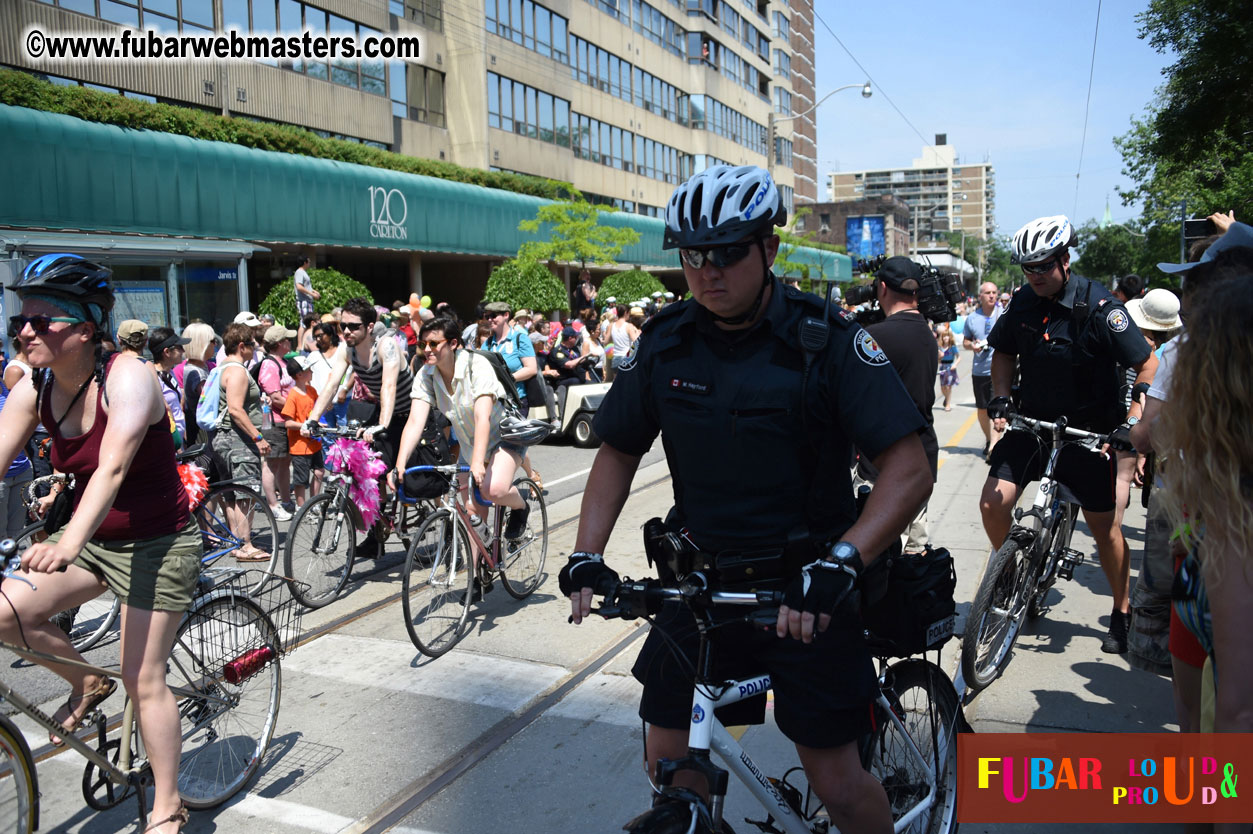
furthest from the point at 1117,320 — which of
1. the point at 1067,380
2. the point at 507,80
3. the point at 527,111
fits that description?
the point at 527,111

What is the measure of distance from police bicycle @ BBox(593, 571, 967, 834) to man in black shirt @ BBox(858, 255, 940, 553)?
2.37 meters

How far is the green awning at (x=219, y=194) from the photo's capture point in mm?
17828

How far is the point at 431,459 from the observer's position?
644 centimetres

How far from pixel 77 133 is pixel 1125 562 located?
19802mm

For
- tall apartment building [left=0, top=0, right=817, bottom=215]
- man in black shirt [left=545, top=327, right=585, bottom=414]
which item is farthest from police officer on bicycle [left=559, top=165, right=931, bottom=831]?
tall apartment building [left=0, top=0, right=817, bottom=215]

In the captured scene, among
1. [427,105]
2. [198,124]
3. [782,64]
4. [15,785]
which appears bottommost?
[15,785]

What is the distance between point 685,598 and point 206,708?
241cm

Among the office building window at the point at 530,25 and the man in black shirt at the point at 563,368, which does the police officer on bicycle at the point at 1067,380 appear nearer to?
the man in black shirt at the point at 563,368

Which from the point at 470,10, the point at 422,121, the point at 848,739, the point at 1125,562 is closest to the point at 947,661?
the point at 1125,562

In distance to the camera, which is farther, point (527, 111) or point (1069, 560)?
point (527, 111)

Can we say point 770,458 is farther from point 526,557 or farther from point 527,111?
point 527,111

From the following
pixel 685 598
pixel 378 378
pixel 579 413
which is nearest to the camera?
pixel 685 598

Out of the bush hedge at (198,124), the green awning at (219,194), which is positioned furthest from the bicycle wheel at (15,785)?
the bush hedge at (198,124)

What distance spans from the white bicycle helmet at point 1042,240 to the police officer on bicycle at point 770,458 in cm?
284
